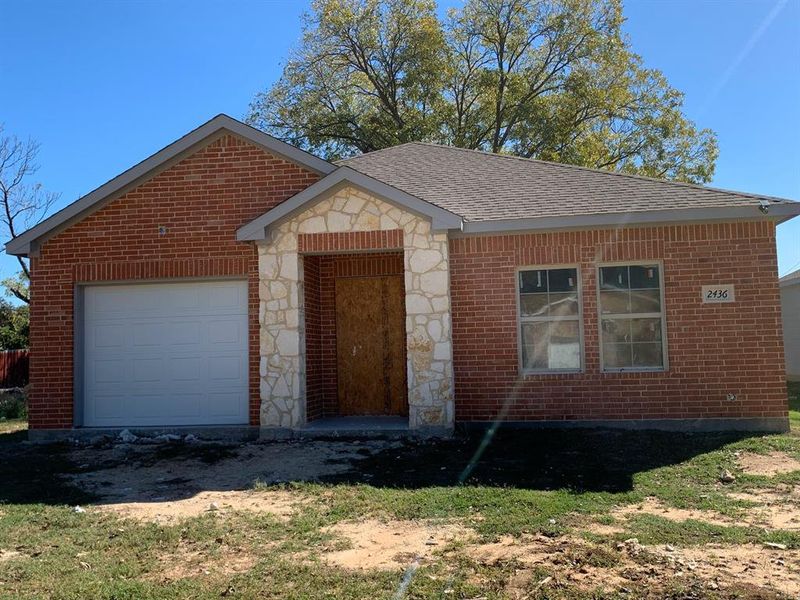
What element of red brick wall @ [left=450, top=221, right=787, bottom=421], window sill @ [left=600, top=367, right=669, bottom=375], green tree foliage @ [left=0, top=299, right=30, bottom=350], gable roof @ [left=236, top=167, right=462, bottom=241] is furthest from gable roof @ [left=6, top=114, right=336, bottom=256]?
green tree foliage @ [left=0, top=299, right=30, bottom=350]

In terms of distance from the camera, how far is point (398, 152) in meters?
14.7

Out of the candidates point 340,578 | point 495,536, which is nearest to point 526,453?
point 495,536

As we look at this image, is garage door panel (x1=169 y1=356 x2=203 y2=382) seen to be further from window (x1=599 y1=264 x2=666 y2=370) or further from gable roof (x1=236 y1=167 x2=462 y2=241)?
window (x1=599 y1=264 x2=666 y2=370)

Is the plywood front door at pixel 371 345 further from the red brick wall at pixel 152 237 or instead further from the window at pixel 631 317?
the window at pixel 631 317

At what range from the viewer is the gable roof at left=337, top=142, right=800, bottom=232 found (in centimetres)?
997

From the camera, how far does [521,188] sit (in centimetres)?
1174

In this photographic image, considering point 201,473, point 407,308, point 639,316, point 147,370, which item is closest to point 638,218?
point 639,316

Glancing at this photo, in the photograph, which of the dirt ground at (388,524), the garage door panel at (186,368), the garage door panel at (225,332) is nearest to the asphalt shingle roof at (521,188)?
the garage door panel at (225,332)

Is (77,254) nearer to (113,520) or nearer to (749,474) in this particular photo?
(113,520)

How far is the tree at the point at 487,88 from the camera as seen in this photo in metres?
27.1

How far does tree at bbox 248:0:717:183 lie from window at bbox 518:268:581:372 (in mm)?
17207

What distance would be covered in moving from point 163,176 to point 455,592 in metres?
8.84

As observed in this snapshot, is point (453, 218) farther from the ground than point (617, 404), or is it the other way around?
point (453, 218)

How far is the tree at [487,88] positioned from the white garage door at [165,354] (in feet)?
55.4
